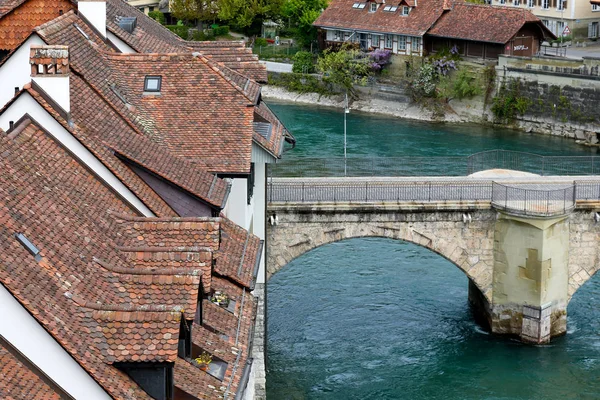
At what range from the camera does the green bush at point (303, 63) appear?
106m

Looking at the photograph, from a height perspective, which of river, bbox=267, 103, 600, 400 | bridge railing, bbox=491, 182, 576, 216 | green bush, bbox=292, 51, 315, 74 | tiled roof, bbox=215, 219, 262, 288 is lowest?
river, bbox=267, 103, 600, 400

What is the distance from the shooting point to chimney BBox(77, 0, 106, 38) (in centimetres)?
3369

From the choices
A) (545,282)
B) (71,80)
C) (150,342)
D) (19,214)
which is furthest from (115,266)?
(545,282)

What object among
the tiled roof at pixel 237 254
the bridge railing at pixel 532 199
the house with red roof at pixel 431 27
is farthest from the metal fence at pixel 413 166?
the house with red roof at pixel 431 27

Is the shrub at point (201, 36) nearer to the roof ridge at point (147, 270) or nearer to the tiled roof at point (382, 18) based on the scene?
the tiled roof at point (382, 18)

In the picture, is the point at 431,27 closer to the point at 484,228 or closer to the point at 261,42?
the point at 261,42

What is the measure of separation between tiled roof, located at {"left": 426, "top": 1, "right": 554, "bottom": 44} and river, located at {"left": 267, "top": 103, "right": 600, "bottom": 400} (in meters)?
40.4

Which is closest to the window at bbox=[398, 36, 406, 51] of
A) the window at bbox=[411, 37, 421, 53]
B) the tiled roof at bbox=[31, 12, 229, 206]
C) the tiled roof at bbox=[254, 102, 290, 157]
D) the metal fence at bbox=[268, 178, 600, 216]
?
the window at bbox=[411, 37, 421, 53]

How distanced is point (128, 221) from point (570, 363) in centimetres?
2762

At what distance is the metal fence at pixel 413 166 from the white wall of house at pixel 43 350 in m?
34.4

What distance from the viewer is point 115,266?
2000cm

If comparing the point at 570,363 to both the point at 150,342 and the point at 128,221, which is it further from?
the point at 150,342

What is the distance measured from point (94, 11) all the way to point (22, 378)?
19024 mm

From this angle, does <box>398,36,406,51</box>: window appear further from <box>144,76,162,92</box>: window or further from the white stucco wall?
<box>144,76,162,92</box>: window
